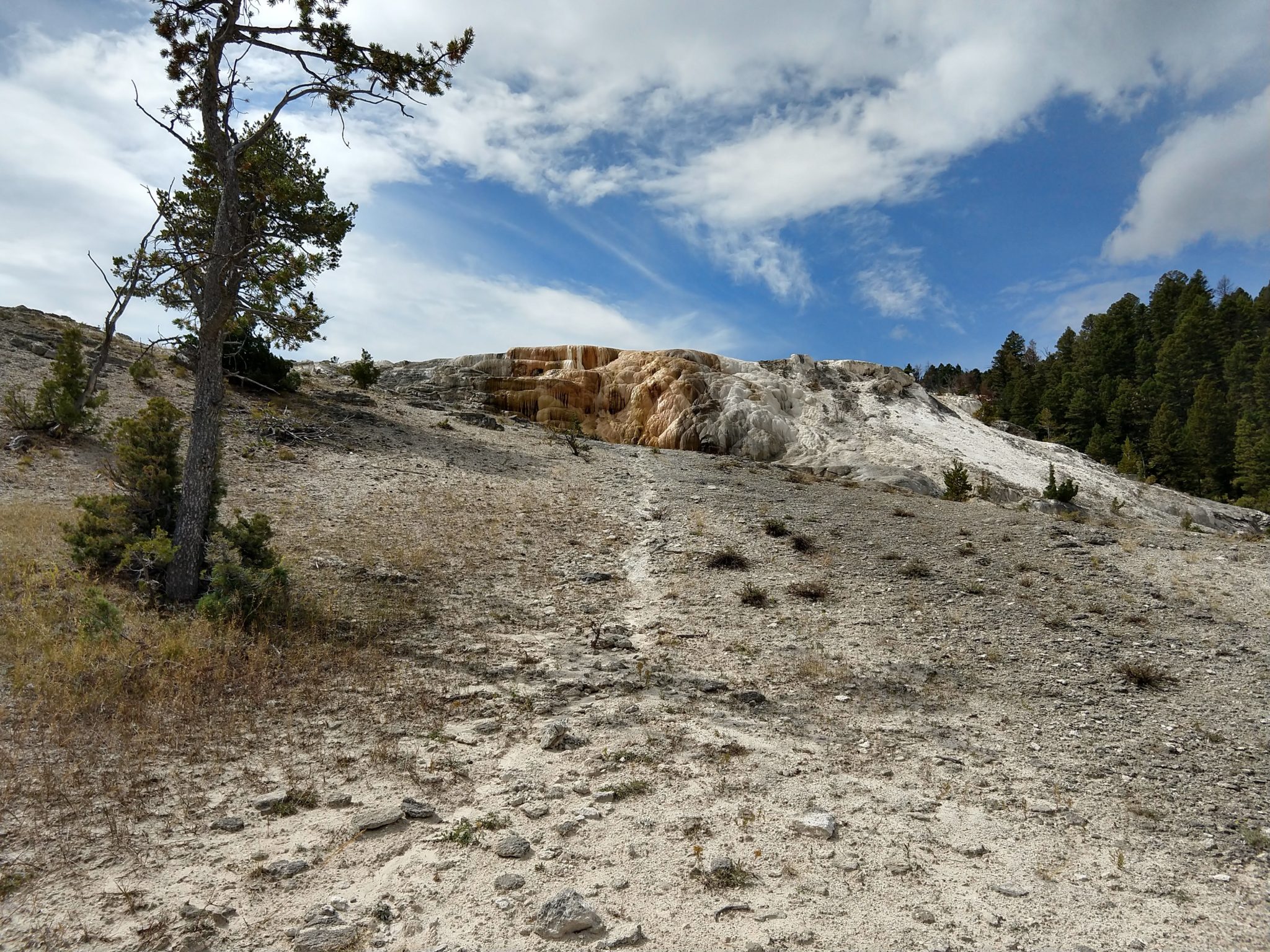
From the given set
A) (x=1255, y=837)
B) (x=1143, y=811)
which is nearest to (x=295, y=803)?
(x=1143, y=811)

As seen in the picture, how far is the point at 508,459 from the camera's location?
2391 cm

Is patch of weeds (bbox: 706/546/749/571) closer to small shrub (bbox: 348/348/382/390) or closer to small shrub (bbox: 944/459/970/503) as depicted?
small shrub (bbox: 944/459/970/503)

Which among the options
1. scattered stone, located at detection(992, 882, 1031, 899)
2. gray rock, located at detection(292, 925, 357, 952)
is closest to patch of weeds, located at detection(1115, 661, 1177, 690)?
scattered stone, located at detection(992, 882, 1031, 899)

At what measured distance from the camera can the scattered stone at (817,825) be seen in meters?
5.35

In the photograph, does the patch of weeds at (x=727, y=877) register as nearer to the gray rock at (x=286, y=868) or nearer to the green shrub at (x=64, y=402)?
the gray rock at (x=286, y=868)

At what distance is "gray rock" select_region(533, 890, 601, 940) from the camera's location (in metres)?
4.21

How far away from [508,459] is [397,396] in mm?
11856

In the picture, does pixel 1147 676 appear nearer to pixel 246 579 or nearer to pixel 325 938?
pixel 325 938

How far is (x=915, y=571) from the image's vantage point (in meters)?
12.9

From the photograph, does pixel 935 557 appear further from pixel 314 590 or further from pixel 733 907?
pixel 314 590

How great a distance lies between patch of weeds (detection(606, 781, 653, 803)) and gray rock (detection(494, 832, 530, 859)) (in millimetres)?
991

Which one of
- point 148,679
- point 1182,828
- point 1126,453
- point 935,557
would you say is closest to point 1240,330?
point 1126,453

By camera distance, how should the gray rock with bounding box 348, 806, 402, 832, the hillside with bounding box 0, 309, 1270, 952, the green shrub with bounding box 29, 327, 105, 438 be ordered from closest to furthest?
the hillside with bounding box 0, 309, 1270, 952
the gray rock with bounding box 348, 806, 402, 832
the green shrub with bounding box 29, 327, 105, 438

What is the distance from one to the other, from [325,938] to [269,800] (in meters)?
1.87
